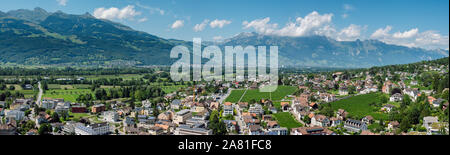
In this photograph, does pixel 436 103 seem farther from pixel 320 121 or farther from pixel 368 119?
pixel 320 121

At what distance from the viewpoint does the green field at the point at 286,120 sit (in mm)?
15105

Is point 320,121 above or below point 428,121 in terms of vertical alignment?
below

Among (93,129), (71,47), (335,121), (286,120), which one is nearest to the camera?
(93,129)

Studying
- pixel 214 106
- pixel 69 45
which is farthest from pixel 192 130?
pixel 69 45

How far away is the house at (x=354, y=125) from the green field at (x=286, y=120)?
87.6 inches

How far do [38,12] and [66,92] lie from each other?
498 ft

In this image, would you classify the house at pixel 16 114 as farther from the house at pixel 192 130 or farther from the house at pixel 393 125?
the house at pixel 393 125

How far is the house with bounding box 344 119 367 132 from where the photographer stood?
1320 centimetres

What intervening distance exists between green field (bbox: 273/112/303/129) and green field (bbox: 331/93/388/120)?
10.5ft

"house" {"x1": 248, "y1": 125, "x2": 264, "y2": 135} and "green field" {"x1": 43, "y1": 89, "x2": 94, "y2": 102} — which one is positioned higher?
"green field" {"x1": 43, "y1": 89, "x2": 94, "y2": 102}

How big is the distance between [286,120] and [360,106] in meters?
5.95

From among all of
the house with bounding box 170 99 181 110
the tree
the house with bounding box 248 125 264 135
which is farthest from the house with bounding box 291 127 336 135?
the tree

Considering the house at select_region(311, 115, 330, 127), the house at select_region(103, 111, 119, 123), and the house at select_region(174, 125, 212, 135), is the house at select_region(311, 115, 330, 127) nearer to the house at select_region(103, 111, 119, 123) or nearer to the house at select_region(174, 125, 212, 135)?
the house at select_region(174, 125, 212, 135)

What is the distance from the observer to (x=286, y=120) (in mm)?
16203
